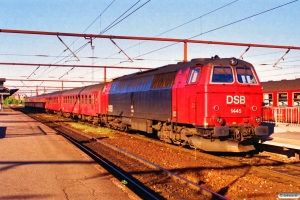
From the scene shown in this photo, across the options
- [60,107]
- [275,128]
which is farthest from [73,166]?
[60,107]

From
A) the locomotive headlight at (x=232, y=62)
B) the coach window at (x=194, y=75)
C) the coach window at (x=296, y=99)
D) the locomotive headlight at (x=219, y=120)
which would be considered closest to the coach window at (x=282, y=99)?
the coach window at (x=296, y=99)

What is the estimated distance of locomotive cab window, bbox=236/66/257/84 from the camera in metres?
14.2

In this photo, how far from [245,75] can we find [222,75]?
3.61 feet

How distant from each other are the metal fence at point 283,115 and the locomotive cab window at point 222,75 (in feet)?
28.2

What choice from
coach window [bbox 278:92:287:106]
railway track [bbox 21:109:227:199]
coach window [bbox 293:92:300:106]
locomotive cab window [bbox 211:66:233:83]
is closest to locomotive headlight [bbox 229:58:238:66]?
locomotive cab window [bbox 211:66:233:83]

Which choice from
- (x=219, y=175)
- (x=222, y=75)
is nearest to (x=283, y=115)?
(x=222, y=75)

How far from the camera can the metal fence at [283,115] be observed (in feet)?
69.6

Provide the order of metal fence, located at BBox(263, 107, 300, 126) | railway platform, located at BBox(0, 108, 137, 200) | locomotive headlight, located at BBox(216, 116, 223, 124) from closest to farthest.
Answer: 1. railway platform, located at BBox(0, 108, 137, 200)
2. locomotive headlight, located at BBox(216, 116, 223, 124)
3. metal fence, located at BBox(263, 107, 300, 126)

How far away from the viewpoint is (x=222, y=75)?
14000mm

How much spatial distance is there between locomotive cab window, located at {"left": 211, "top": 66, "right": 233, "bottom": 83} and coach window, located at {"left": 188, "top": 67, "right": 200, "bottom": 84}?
674mm

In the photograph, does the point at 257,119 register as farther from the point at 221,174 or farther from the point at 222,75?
the point at 221,174

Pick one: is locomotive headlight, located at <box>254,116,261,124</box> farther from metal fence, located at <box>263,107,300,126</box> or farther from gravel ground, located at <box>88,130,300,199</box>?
metal fence, located at <box>263,107,300,126</box>

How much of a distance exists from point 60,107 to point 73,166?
39.7 meters

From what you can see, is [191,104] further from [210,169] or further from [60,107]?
[60,107]
